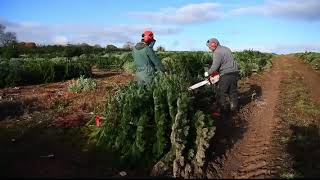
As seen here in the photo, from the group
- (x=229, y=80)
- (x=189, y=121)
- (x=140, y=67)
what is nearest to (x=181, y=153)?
(x=189, y=121)

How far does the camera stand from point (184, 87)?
384 inches

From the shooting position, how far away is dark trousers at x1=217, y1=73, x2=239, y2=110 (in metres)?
12.9

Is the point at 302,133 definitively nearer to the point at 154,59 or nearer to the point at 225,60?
the point at 225,60

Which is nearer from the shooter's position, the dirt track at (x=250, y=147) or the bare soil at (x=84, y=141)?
the bare soil at (x=84, y=141)

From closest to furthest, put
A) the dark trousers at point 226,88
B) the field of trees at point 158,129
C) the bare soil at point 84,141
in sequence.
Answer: the bare soil at point 84,141, the field of trees at point 158,129, the dark trousers at point 226,88

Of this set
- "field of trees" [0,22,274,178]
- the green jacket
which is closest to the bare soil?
"field of trees" [0,22,274,178]

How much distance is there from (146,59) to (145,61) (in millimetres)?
54

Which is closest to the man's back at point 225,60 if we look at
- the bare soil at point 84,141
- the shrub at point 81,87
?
the bare soil at point 84,141

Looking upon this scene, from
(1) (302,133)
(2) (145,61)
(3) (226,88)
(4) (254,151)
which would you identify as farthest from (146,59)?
(1) (302,133)

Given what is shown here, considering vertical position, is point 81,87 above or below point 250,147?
above

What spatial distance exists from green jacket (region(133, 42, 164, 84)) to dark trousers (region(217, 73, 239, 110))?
8.56ft

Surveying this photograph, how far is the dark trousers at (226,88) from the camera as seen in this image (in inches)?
508

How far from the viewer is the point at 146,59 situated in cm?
1067

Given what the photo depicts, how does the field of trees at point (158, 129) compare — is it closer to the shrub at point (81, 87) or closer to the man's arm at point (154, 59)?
the man's arm at point (154, 59)
